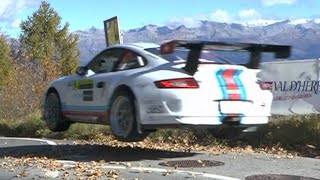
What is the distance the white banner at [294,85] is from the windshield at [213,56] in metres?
2.59

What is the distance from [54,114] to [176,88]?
12.1 ft

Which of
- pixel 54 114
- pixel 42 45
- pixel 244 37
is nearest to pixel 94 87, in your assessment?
pixel 54 114

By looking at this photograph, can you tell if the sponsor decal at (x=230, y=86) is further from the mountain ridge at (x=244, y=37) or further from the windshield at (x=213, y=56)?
the mountain ridge at (x=244, y=37)

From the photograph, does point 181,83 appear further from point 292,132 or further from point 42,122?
point 42,122

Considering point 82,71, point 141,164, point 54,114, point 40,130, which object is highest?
point 82,71

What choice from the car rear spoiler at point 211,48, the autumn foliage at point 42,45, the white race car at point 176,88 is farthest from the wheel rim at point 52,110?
the autumn foliage at point 42,45

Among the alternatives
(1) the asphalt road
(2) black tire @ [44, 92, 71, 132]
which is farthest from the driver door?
(1) the asphalt road

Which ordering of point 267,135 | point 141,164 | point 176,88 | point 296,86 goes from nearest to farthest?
point 176,88 → point 141,164 → point 267,135 → point 296,86

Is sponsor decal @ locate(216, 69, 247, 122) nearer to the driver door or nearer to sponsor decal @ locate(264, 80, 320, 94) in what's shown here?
the driver door

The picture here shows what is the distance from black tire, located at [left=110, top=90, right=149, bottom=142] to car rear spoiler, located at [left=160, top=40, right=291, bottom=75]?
976mm

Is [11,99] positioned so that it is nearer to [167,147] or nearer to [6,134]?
[6,134]

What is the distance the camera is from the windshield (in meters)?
9.51

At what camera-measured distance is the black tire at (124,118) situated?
374 inches

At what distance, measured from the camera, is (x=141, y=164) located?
31.1ft
